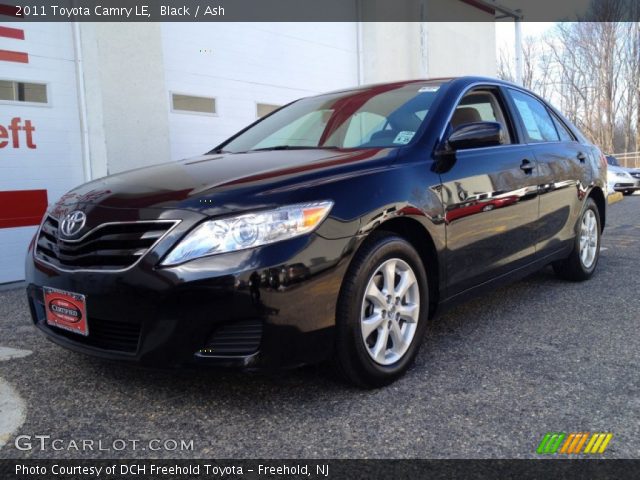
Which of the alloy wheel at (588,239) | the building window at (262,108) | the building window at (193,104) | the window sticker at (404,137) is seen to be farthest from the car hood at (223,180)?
the building window at (262,108)

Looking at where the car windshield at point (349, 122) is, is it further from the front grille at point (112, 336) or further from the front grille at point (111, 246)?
the front grille at point (112, 336)

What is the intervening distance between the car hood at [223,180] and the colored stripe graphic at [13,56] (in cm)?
341

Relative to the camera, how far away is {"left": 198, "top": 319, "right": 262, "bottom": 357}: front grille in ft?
7.33

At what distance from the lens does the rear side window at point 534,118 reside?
159 inches

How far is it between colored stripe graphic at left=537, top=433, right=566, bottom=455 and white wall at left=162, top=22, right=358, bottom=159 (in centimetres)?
577

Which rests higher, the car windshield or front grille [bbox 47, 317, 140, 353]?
the car windshield

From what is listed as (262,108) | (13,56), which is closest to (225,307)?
(13,56)

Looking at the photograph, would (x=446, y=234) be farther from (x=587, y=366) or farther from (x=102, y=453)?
(x=102, y=453)

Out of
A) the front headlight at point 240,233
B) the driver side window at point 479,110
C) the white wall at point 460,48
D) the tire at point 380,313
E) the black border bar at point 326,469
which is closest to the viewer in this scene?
the black border bar at point 326,469

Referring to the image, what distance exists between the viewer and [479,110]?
145 inches

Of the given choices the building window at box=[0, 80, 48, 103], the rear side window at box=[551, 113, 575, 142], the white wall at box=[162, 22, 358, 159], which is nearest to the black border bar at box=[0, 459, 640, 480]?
the rear side window at box=[551, 113, 575, 142]

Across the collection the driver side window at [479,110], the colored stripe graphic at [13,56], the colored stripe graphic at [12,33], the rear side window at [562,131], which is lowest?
the rear side window at [562,131]

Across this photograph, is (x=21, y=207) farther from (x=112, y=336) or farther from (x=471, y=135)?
(x=471, y=135)

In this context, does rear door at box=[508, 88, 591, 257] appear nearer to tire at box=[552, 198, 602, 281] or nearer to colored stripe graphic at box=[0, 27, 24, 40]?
tire at box=[552, 198, 602, 281]
